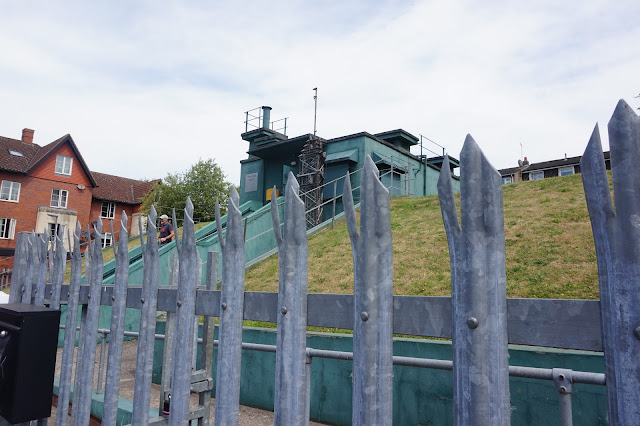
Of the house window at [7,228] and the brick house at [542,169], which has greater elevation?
the brick house at [542,169]

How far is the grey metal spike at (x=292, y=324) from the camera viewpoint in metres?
1.64

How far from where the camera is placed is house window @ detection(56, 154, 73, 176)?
34844mm

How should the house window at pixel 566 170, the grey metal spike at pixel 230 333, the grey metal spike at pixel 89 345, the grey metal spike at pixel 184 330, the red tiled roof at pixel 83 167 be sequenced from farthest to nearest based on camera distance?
1. the house window at pixel 566 170
2. the red tiled roof at pixel 83 167
3. the grey metal spike at pixel 89 345
4. the grey metal spike at pixel 184 330
5. the grey metal spike at pixel 230 333

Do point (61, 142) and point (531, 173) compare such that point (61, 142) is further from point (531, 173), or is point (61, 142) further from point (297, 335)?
point (531, 173)

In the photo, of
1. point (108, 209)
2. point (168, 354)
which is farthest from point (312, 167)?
point (108, 209)

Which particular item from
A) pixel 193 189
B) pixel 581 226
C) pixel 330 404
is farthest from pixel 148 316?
pixel 193 189

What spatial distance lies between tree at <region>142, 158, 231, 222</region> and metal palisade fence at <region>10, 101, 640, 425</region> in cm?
3555

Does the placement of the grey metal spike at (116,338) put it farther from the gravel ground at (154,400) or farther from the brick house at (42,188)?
the brick house at (42,188)

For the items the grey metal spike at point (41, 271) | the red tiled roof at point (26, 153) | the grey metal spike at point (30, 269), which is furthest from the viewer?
the red tiled roof at point (26, 153)

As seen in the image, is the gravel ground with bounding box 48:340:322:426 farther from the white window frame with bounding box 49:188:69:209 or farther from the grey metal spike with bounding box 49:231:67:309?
the white window frame with bounding box 49:188:69:209

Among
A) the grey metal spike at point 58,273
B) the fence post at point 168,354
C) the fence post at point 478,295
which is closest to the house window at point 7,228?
the grey metal spike at point 58,273

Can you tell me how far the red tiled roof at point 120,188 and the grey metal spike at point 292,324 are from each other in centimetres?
4195

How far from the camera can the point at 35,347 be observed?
2764 millimetres

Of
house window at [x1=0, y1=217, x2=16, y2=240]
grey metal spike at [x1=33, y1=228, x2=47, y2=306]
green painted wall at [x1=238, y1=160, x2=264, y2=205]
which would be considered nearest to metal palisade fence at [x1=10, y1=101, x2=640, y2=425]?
grey metal spike at [x1=33, y1=228, x2=47, y2=306]
